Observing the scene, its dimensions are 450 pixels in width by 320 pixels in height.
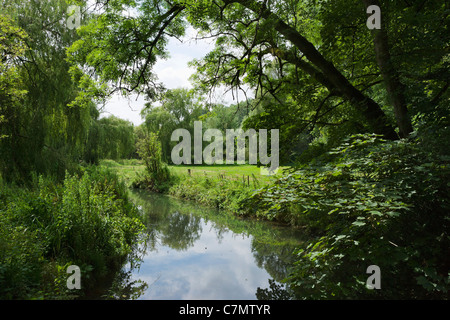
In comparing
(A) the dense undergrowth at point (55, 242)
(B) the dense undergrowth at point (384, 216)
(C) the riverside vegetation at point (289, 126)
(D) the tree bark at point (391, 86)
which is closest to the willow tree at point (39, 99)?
(C) the riverside vegetation at point (289, 126)

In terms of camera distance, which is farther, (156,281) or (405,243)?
(156,281)

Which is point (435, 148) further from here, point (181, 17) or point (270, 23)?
point (181, 17)

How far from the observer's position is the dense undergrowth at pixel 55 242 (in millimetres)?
3480

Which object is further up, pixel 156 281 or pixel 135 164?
pixel 135 164

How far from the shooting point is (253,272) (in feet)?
21.8

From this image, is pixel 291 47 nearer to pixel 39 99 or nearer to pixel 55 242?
pixel 55 242

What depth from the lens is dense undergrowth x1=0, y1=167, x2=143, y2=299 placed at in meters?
3.48

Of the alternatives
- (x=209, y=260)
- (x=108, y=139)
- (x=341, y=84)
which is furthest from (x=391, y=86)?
(x=108, y=139)

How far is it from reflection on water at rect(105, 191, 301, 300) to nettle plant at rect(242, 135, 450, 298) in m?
2.21

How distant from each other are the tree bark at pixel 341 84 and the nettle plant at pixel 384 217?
5.86 feet

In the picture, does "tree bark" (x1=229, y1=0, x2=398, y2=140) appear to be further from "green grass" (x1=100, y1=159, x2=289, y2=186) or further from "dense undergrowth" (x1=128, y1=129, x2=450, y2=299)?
"green grass" (x1=100, y1=159, x2=289, y2=186)

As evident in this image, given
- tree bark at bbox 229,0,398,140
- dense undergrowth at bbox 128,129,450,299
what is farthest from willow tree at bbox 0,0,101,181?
dense undergrowth at bbox 128,129,450,299

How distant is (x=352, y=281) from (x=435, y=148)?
1774mm
